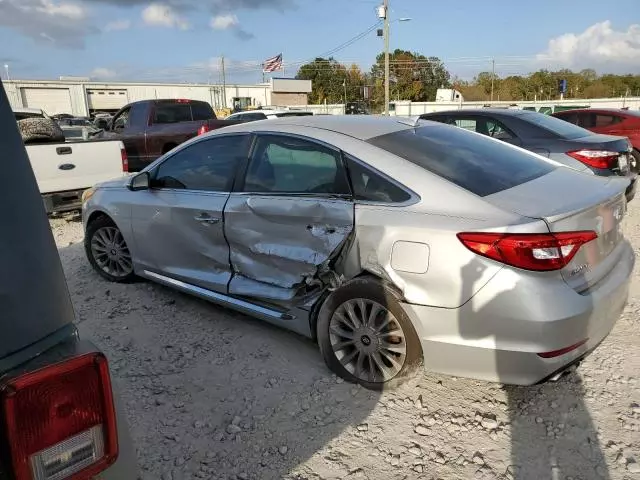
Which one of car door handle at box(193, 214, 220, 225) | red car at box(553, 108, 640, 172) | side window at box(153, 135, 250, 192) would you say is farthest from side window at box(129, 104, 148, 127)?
red car at box(553, 108, 640, 172)

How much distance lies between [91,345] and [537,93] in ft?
266

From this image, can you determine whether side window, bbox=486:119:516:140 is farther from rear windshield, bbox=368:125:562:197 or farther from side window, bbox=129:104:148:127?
side window, bbox=129:104:148:127

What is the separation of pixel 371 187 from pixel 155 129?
30.3 ft

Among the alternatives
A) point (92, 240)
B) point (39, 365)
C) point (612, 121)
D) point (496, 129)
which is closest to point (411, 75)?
point (612, 121)

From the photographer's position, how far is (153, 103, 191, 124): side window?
1143 centimetres

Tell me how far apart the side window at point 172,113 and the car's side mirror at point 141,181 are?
24.4 feet

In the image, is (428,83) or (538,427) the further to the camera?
(428,83)

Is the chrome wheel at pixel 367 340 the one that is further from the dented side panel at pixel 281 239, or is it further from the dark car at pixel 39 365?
the dark car at pixel 39 365

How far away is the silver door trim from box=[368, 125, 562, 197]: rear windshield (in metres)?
1.32

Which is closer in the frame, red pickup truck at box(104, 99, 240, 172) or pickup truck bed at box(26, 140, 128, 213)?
pickup truck bed at box(26, 140, 128, 213)

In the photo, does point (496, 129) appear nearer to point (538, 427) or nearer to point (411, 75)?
point (538, 427)

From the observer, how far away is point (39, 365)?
1.17 meters

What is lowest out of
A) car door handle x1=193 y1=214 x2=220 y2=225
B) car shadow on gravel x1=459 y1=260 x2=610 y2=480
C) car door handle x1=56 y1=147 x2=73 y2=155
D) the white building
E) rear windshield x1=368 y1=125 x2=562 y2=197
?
car shadow on gravel x1=459 y1=260 x2=610 y2=480

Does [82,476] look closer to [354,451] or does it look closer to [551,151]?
[354,451]
